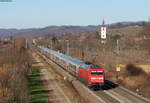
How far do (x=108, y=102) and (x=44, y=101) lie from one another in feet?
19.6

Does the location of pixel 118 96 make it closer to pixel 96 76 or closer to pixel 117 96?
pixel 117 96

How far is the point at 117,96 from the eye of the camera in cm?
3462

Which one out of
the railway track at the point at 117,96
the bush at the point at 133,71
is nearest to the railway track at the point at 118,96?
the railway track at the point at 117,96

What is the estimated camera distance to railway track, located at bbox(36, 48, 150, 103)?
32.2 metres

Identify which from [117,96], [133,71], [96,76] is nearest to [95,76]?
[96,76]

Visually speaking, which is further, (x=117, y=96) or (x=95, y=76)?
(x=95, y=76)

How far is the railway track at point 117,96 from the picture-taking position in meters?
32.2

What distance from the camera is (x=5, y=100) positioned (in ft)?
72.2

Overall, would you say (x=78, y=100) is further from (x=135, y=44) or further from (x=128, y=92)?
(x=135, y=44)

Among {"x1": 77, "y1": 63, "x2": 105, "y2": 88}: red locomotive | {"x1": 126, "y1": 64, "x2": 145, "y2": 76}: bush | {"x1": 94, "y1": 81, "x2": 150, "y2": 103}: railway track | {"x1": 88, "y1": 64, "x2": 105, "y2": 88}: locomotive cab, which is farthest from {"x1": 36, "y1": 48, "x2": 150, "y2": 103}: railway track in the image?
{"x1": 126, "y1": 64, "x2": 145, "y2": 76}: bush

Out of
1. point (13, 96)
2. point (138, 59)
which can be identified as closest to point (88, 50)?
point (138, 59)

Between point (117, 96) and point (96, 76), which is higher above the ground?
point (96, 76)

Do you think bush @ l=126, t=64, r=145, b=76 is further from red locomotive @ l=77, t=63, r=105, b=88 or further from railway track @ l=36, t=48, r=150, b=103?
red locomotive @ l=77, t=63, r=105, b=88

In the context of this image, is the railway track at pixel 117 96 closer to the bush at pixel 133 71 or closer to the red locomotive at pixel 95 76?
the red locomotive at pixel 95 76
